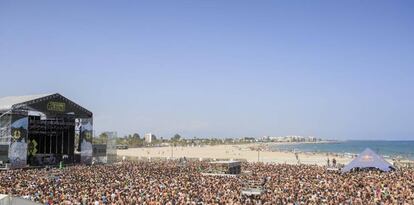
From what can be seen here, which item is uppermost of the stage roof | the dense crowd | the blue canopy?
the stage roof

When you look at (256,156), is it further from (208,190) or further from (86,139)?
(208,190)

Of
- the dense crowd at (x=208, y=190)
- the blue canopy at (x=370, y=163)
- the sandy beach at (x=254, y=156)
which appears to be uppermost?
the blue canopy at (x=370, y=163)

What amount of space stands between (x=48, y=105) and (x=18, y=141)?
177 inches

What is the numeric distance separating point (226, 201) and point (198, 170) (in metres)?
20.9

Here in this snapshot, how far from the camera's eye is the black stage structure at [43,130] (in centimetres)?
4119

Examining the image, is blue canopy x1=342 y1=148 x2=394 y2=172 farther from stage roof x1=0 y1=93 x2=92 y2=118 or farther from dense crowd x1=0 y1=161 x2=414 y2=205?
stage roof x1=0 y1=93 x2=92 y2=118

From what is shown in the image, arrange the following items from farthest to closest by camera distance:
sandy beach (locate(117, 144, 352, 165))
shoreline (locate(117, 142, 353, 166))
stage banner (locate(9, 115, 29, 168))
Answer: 1. sandy beach (locate(117, 144, 352, 165))
2. shoreline (locate(117, 142, 353, 166))
3. stage banner (locate(9, 115, 29, 168))

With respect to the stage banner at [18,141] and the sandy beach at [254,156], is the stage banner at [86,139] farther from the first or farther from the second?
the sandy beach at [254,156]

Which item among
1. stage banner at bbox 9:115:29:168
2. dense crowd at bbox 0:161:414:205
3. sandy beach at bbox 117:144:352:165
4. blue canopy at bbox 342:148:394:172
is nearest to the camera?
dense crowd at bbox 0:161:414:205

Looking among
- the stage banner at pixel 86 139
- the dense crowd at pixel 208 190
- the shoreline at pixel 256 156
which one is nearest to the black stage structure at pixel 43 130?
the stage banner at pixel 86 139

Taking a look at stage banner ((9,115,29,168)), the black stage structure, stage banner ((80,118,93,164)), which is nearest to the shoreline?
stage banner ((80,118,93,164))

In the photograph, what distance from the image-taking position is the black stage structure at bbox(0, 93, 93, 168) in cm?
4119

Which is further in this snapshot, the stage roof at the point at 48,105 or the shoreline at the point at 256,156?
the shoreline at the point at 256,156

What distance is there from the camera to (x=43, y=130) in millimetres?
46938
